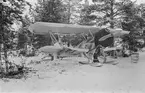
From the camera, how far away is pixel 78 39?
10844 mm

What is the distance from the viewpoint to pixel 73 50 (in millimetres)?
7434

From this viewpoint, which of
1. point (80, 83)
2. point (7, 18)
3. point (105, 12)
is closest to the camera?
point (80, 83)

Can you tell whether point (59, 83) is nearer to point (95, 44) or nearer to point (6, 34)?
point (6, 34)

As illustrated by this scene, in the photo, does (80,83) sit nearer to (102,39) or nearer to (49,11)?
(102,39)

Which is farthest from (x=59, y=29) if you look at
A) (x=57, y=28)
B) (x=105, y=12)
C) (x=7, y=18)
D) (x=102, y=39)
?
(x=105, y=12)

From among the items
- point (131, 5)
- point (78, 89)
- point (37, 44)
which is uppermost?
point (131, 5)

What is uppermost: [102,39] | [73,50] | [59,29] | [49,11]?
[49,11]

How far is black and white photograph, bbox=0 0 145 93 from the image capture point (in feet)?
14.9

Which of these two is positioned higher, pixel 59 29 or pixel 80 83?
pixel 59 29

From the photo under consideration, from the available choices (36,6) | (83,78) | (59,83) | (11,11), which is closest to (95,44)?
(83,78)

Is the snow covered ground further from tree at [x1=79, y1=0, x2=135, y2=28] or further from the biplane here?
tree at [x1=79, y1=0, x2=135, y2=28]

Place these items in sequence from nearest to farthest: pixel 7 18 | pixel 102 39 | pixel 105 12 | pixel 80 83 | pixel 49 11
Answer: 1. pixel 80 83
2. pixel 7 18
3. pixel 102 39
4. pixel 105 12
5. pixel 49 11

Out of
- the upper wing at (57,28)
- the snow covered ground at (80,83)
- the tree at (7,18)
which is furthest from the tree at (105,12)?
the tree at (7,18)

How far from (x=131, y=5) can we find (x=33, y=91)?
32.3 ft
